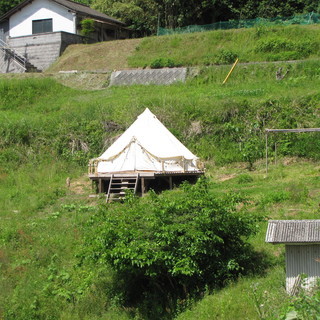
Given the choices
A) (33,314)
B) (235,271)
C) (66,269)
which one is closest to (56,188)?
(66,269)

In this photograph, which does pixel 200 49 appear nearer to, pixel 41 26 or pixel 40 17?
pixel 41 26

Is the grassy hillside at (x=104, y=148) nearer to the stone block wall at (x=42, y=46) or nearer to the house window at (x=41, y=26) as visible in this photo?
the stone block wall at (x=42, y=46)

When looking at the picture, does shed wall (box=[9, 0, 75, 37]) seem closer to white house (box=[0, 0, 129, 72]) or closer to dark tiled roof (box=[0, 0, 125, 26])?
white house (box=[0, 0, 129, 72])

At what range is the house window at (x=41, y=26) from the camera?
146 ft

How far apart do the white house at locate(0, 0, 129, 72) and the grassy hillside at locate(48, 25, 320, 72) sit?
1159 millimetres

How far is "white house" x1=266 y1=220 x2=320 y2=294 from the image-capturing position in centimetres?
1266

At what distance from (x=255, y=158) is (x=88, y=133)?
7385mm

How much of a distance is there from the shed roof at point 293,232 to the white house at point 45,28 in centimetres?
3152

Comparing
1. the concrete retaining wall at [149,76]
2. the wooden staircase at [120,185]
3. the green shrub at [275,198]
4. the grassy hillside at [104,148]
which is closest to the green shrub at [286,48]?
the grassy hillside at [104,148]

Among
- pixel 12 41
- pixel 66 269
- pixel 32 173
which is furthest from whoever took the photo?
pixel 12 41

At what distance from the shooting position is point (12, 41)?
43.7 metres

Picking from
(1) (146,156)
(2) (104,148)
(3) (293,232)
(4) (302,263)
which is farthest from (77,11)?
(4) (302,263)

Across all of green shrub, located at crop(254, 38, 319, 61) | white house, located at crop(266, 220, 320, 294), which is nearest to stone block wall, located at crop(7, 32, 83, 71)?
green shrub, located at crop(254, 38, 319, 61)

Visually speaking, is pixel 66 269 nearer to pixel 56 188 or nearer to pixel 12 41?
pixel 56 188
